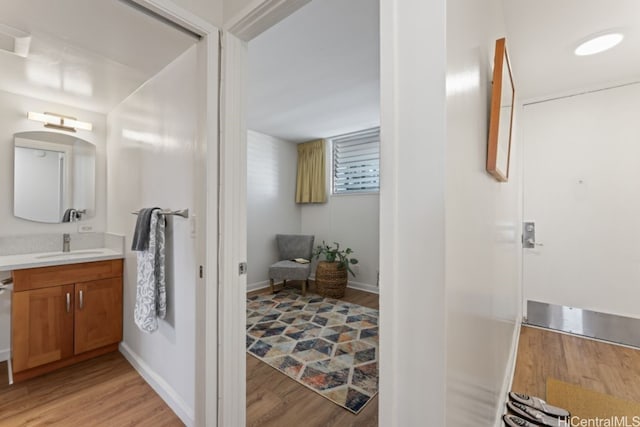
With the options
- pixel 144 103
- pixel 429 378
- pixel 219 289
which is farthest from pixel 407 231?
pixel 144 103

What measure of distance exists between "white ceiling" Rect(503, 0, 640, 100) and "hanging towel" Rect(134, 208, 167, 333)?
2.42 m

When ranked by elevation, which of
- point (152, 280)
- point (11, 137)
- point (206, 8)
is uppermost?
point (206, 8)

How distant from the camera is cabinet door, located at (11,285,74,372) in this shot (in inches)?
71.8

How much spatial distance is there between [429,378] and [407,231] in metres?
0.34

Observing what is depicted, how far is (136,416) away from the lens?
1582mm

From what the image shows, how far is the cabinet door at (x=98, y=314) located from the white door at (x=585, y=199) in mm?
3789

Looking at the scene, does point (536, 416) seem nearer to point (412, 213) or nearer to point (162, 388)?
point (412, 213)

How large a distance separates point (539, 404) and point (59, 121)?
4.09m

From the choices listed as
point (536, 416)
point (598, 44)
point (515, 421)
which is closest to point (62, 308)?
point (515, 421)

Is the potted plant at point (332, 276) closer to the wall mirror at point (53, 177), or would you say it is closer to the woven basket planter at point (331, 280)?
the woven basket planter at point (331, 280)

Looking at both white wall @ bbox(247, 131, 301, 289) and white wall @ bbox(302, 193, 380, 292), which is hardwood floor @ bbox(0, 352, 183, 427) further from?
white wall @ bbox(302, 193, 380, 292)

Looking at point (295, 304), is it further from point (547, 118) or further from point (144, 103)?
point (547, 118)

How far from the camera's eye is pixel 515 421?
4.68 ft

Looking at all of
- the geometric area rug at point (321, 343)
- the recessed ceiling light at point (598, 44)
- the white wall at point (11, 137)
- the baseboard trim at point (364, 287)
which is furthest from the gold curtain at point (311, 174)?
the recessed ceiling light at point (598, 44)
